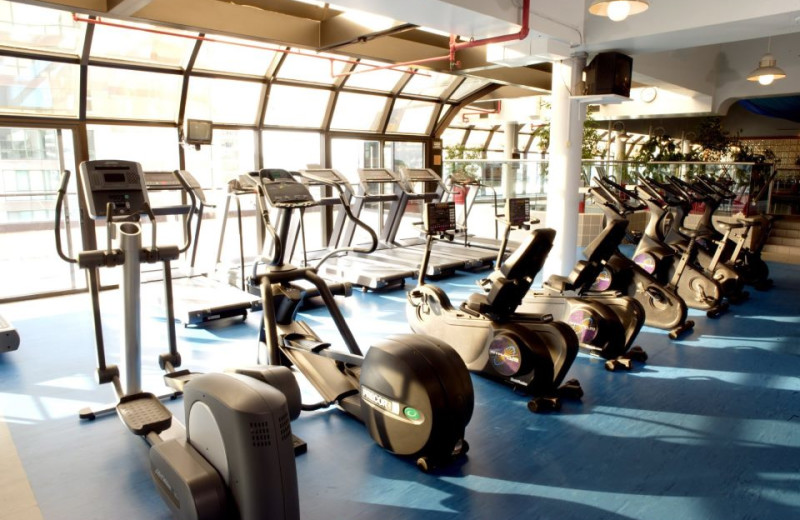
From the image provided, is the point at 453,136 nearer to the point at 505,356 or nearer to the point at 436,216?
the point at 436,216

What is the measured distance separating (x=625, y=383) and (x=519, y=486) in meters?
1.63

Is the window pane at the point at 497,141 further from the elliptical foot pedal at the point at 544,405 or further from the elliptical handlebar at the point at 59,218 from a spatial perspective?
the elliptical handlebar at the point at 59,218

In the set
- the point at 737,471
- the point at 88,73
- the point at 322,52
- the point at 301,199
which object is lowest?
the point at 737,471

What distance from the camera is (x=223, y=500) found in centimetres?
188

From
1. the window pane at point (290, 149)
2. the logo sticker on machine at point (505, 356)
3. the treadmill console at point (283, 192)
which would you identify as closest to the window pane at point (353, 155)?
the window pane at point (290, 149)

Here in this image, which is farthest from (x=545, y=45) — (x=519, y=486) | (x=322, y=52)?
(x=519, y=486)

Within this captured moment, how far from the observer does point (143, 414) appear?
2.77m

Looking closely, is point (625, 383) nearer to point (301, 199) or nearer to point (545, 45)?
point (301, 199)

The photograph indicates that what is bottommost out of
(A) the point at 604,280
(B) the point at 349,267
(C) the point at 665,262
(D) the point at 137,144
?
(B) the point at 349,267

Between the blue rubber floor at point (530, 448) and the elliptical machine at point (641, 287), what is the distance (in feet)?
1.34

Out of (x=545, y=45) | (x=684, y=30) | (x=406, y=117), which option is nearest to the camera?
(x=684, y=30)

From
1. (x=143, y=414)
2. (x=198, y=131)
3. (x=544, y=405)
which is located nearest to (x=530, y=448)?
(x=544, y=405)

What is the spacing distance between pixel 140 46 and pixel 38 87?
1129 mm

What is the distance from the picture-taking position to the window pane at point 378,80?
8.41 metres
